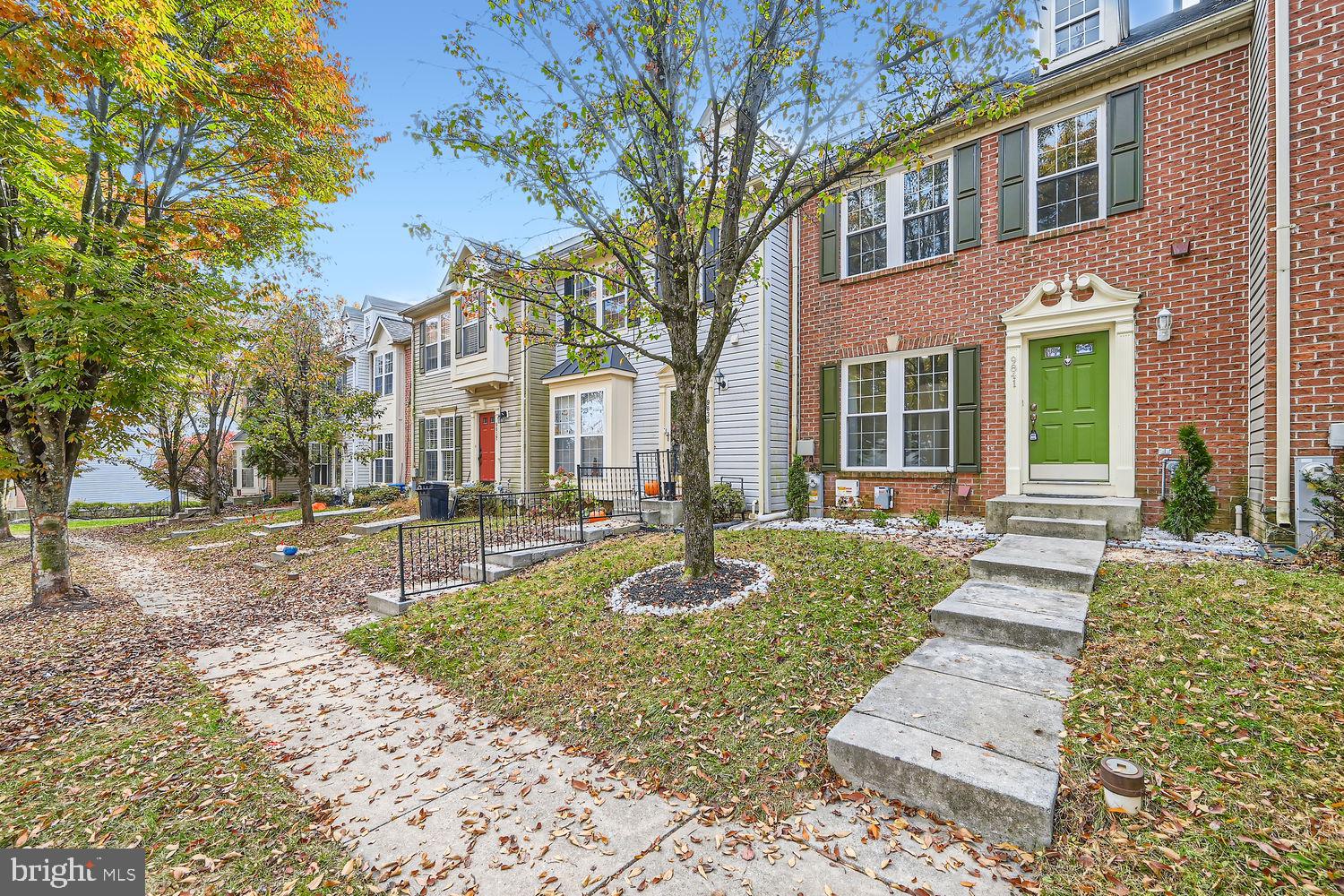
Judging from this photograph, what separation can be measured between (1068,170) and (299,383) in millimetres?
14943

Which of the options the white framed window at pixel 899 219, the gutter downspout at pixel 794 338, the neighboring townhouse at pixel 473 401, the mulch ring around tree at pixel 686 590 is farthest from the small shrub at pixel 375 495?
the white framed window at pixel 899 219

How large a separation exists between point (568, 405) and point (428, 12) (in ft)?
24.9

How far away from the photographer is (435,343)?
15492 mm

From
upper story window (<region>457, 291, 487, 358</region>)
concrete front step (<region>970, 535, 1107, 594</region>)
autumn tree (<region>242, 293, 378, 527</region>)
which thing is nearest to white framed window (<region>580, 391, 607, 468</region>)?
upper story window (<region>457, 291, 487, 358</region>)

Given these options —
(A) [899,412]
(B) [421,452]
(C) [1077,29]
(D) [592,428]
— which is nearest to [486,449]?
(B) [421,452]

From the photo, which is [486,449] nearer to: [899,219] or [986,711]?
[899,219]

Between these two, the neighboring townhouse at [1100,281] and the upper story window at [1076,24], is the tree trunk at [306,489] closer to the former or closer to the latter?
the neighboring townhouse at [1100,281]

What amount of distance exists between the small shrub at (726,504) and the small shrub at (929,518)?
8.97ft

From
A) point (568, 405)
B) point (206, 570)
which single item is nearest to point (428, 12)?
point (568, 405)

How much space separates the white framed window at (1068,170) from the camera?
6.88 metres

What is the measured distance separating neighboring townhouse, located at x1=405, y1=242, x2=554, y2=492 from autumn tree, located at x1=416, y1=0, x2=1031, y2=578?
21.7 ft

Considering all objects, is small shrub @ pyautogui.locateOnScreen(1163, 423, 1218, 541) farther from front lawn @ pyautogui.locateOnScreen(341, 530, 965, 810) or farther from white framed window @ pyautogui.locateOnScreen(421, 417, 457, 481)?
white framed window @ pyautogui.locateOnScreen(421, 417, 457, 481)

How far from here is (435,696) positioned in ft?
13.3

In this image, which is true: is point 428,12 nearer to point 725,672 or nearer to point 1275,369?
point 725,672
